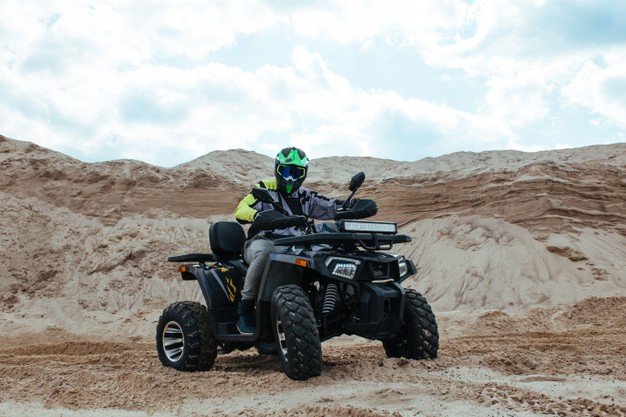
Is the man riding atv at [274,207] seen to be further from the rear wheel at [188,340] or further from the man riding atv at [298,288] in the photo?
the rear wheel at [188,340]

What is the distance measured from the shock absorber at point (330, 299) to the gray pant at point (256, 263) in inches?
22.8

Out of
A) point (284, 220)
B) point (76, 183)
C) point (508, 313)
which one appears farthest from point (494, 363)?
point (76, 183)

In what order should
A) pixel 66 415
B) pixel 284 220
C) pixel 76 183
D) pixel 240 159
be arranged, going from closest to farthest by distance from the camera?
pixel 66 415 → pixel 284 220 → pixel 76 183 → pixel 240 159

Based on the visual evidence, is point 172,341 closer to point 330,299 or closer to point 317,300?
point 317,300

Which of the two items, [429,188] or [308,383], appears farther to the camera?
[429,188]

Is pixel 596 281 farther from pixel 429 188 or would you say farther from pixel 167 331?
pixel 167 331

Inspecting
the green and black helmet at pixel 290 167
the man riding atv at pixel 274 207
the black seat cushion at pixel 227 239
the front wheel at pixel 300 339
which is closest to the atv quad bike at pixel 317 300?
the front wheel at pixel 300 339

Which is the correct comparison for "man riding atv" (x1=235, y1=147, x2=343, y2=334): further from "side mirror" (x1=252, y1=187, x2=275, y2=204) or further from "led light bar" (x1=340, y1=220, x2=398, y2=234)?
"led light bar" (x1=340, y1=220, x2=398, y2=234)

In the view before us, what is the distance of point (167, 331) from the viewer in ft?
24.7

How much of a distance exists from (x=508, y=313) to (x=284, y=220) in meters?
9.87

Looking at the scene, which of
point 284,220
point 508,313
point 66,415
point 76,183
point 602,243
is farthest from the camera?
point 76,183

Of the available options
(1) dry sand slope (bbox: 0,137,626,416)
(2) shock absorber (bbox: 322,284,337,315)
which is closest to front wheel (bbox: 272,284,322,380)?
(1) dry sand slope (bbox: 0,137,626,416)

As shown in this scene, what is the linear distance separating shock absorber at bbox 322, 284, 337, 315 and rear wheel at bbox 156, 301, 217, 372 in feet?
5.31

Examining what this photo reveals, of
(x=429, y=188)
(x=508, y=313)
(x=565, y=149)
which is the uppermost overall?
(x=565, y=149)
